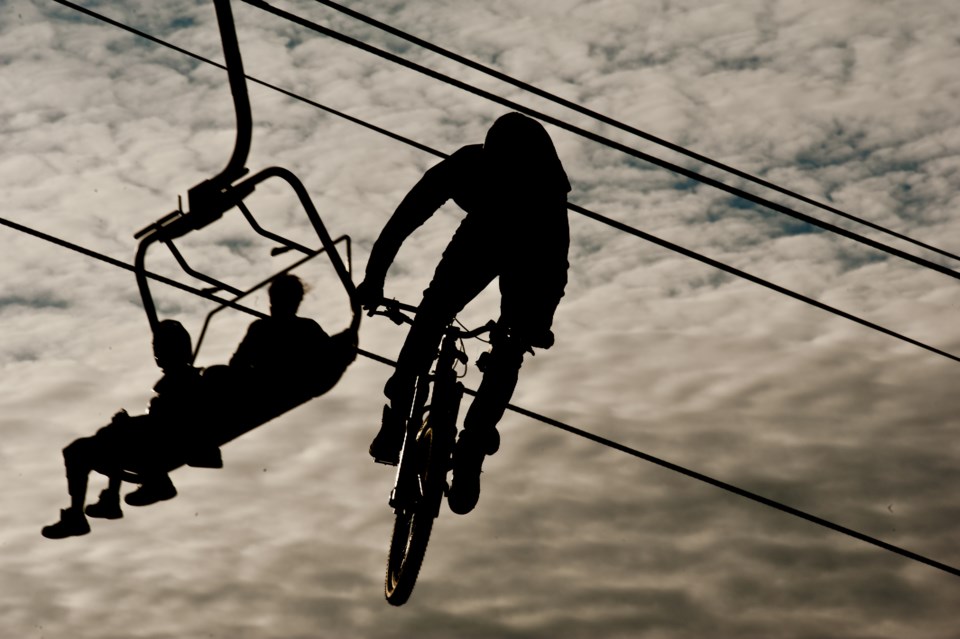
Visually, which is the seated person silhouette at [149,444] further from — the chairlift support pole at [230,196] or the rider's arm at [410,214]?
the rider's arm at [410,214]

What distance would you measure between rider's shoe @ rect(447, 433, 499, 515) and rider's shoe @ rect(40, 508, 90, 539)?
7.63 feet

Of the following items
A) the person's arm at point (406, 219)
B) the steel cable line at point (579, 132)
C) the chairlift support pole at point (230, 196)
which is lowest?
the chairlift support pole at point (230, 196)

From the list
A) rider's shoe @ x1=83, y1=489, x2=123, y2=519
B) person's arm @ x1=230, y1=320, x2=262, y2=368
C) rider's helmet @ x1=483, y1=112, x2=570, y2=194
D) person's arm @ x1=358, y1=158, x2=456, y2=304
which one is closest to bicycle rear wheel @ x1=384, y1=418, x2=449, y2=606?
person's arm @ x1=358, y1=158, x2=456, y2=304

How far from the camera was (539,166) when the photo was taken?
7723mm

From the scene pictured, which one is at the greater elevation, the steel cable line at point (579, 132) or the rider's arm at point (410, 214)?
the steel cable line at point (579, 132)

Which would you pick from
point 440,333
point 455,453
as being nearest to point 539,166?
point 440,333

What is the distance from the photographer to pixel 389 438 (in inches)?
337

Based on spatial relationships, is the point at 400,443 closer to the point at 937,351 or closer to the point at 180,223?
the point at 180,223

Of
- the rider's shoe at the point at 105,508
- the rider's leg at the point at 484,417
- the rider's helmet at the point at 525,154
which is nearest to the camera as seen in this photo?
the rider's helmet at the point at 525,154

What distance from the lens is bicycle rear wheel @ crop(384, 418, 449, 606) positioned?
8.27 meters

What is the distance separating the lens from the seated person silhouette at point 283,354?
26.4ft

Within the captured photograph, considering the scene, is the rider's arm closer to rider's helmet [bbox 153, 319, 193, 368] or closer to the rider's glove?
the rider's glove

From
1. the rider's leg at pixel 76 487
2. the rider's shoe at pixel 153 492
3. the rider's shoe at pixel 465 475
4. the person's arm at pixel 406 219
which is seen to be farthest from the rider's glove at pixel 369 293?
the rider's leg at pixel 76 487

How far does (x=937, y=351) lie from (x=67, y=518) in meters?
6.82
